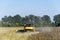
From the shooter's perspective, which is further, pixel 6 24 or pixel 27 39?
pixel 6 24

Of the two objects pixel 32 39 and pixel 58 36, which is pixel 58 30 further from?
pixel 32 39

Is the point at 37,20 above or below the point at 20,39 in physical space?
above

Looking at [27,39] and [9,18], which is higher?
[9,18]

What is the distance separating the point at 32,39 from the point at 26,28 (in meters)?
12.6

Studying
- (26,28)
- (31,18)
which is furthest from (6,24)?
(26,28)

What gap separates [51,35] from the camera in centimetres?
1407

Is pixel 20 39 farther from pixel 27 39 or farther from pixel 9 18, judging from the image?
pixel 9 18

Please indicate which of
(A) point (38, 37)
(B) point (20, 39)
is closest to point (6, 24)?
(B) point (20, 39)

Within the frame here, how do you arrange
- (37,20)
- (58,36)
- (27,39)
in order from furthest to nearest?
(37,20) < (27,39) < (58,36)

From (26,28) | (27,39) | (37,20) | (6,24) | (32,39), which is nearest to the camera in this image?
(32,39)

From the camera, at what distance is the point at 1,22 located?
38188 millimetres

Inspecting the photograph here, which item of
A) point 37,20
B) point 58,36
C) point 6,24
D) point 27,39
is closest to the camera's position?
Answer: point 58,36

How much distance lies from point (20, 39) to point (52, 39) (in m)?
3.80

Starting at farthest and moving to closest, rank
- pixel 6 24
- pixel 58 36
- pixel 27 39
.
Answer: pixel 6 24, pixel 27 39, pixel 58 36
